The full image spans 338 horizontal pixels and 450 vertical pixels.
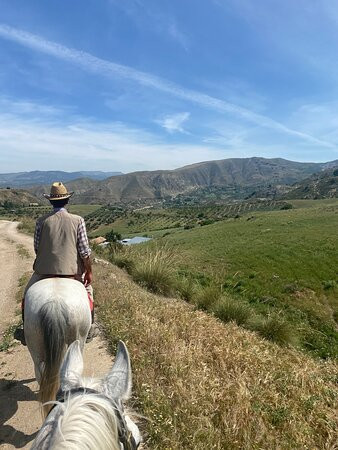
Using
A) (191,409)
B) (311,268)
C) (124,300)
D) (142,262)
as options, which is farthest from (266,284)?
(191,409)

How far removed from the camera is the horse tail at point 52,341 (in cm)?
389

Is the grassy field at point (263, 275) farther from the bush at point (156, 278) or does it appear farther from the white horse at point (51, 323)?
the white horse at point (51, 323)

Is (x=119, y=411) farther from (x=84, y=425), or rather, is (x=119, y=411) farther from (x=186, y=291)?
(x=186, y=291)

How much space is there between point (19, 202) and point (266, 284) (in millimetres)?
176954

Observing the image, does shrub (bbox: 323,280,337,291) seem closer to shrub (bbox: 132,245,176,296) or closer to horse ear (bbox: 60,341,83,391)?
shrub (bbox: 132,245,176,296)

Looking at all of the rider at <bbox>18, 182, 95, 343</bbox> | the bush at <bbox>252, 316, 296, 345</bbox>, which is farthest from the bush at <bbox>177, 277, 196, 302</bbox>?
Answer: the rider at <bbox>18, 182, 95, 343</bbox>

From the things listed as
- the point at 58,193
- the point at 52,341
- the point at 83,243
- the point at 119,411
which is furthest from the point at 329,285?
the point at 119,411

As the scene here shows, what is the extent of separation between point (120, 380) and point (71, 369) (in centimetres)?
33

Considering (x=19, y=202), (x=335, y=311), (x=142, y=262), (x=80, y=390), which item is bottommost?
(x=19, y=202)

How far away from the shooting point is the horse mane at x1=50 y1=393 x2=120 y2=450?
1682 mm

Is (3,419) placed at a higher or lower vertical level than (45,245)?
lower

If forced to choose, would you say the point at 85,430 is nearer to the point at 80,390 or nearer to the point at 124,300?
the point at 80,390

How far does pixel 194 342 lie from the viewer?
6.07 m

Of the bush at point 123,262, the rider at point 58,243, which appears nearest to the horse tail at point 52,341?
the rider at point 58,243
